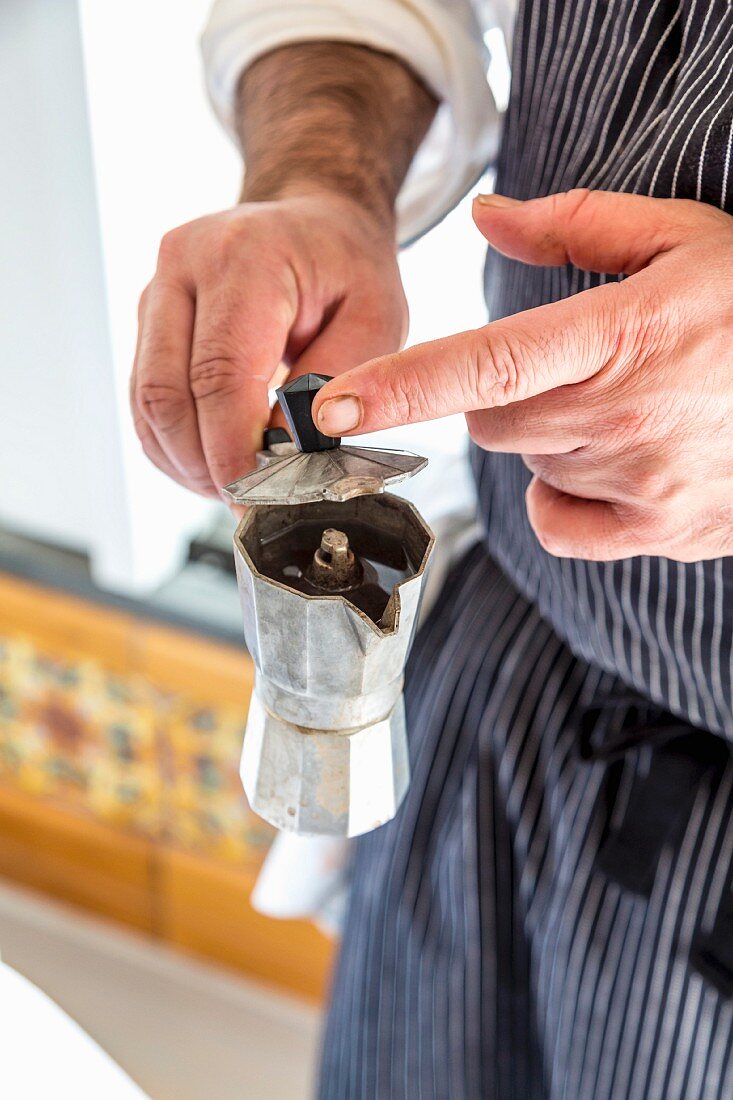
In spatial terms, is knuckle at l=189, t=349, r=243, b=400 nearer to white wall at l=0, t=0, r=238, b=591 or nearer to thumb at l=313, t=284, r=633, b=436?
thumb at l=313, t=284, r=633, b=436

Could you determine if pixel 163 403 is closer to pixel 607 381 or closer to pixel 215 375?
pixel 215 375

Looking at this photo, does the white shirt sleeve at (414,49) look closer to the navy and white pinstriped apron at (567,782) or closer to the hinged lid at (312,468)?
the navy and white pinstriped apron at (567,782)

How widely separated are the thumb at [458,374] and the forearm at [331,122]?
0.96ft

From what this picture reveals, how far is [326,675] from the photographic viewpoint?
38 centimetres

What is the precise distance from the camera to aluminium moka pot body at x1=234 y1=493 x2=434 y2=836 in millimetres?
369

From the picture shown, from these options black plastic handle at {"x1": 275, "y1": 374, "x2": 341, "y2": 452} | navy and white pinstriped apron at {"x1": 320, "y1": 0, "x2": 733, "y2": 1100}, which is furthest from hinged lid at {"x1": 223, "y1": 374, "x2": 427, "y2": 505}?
navy and white pinstriped apron at {"x1": 320, "y1": 0, "x2": 733, "y2": 1100}

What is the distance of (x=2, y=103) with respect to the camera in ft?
3.65

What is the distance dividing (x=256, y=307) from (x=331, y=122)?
23cm

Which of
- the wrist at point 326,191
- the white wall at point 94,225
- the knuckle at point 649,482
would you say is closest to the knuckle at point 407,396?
the knuckle at point 649,482

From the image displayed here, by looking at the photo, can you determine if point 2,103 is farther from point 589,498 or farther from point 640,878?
point 640,878

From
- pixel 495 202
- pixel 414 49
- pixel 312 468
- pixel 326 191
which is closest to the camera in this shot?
pixel 312 468

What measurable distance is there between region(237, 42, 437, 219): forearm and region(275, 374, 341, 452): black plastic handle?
0.29m

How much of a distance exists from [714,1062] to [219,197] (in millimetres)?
1040

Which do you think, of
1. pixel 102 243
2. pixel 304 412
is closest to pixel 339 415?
pixel 304 412
